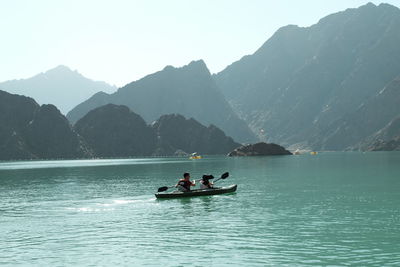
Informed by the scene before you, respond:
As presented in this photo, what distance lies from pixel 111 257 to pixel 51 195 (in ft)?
139

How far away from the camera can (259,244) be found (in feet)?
102

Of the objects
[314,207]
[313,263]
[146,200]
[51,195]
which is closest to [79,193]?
[51,195]

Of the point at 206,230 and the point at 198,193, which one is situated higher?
the point at 198,193

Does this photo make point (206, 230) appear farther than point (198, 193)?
No

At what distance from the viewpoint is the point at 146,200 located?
192 feet

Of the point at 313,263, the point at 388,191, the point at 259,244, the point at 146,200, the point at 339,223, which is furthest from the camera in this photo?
the point at 388,191

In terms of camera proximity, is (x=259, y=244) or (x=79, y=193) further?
(x=79, y=193)

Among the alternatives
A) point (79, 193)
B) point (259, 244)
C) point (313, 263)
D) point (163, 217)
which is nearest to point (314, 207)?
point (163, 217)

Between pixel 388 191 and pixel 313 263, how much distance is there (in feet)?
138

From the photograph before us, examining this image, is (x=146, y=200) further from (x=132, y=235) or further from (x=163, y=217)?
(x=132, y=235)

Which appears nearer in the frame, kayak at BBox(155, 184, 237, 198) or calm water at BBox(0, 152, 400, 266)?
calm water at BBox(0, 152, 400, 266)

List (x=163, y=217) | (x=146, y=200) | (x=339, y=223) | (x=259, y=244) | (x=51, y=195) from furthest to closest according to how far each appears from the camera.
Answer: (x=51, y=195) < (x=146, y=200) < (x=163, y=217) < (x=339, y=223) < (x=259, y=244)

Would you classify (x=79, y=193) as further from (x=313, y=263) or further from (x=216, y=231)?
(x=313, y=263)

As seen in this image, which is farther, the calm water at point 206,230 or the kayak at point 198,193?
the kayak at point 198,193
